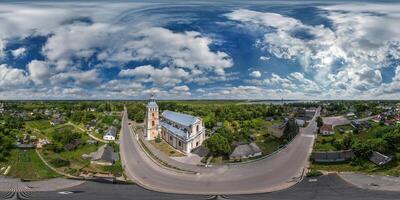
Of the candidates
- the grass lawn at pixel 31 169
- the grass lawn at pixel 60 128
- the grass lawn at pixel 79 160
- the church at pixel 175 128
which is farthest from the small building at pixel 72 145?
the church at pixel 175 128

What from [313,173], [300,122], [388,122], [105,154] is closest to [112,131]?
[105,154]

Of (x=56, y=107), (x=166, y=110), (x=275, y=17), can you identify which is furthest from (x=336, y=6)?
(x=56, y=107)

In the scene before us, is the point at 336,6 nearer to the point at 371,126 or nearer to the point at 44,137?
the point at 371,126

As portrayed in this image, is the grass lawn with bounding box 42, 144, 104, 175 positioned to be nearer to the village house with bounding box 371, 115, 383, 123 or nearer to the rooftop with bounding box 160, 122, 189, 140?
the rooftop with bounding box 160, 122, 189, 140

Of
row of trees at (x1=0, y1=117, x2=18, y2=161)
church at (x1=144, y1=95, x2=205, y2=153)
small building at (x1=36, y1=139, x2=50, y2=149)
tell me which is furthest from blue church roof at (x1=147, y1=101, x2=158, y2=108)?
row of trees at (x1=0, y1=117, x2=18, y2=161)

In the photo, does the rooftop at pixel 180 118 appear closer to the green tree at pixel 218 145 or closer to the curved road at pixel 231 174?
the green tree at pixel 218 145
